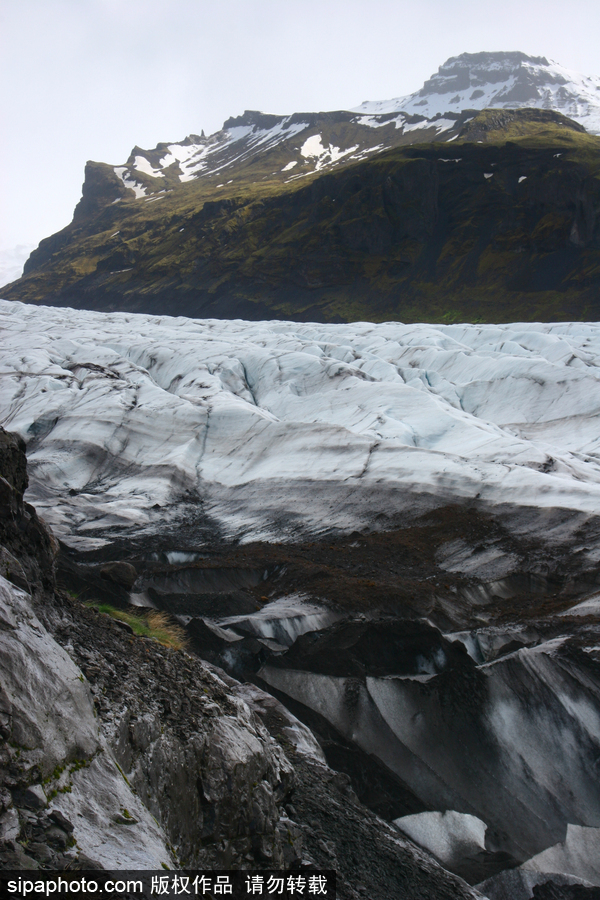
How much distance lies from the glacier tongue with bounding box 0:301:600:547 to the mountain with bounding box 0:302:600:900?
0.15m

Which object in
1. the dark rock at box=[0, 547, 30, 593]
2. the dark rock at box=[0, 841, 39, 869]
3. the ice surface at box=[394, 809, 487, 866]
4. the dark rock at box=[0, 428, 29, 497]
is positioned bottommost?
the ice surface at box=[394, 809, 487, 866]

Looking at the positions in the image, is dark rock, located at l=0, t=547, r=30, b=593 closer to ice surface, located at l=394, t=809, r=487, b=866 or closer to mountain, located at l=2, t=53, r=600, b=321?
ice surface, located at l=394, t=809, r=487, b=866

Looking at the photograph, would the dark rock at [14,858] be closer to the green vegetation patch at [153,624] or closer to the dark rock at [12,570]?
the dark rock at [12,570]

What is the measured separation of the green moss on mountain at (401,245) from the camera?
80062mm

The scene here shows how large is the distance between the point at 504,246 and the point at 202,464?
2992 inches

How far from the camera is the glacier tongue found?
19891 millimetres

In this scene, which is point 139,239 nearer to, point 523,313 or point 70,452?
point 523,313

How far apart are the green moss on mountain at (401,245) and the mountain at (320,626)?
56.4 m

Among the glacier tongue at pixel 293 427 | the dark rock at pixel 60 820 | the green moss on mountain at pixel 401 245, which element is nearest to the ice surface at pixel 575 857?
the dark rock at pixel 60 820

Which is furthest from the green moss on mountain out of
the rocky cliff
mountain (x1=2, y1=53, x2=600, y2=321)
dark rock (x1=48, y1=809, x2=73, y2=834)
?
dark rock (x1=48, y1=809, x2=73, y2=834)

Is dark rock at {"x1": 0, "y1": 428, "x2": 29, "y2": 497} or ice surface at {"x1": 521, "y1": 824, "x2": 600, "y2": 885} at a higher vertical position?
dark rock at {"x1": 0, "y1": 428, "x2": 29, "y2": 497}

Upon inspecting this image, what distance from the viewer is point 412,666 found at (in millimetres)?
11336

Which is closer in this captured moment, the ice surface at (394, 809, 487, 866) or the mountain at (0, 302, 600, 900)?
the mountain at (0, 302, 600, 900)

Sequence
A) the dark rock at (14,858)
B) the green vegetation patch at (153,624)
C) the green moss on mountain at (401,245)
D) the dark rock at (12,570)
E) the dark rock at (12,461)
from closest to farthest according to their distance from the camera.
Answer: the dark rock at (14,858) < the dark rock at (12,570) < the dark rock at (12,461) < the green vegetation patch at (153,624) < the green moss on mountain at (401,245)
